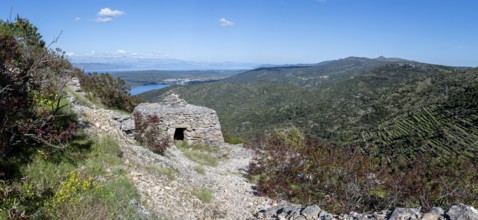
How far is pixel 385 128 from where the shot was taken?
31.7 m

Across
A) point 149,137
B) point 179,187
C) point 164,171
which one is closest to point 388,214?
point 179,187

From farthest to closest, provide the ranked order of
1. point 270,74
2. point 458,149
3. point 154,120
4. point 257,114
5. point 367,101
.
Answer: point 270,74 < point 257,114 < point 367,101 < point 458,149 < point 154,120

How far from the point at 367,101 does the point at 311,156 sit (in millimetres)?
40448

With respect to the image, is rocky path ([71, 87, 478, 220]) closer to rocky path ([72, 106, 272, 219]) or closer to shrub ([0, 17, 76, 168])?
rocky path ([72, 106, 272, 219])

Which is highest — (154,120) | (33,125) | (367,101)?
→ (33,125)

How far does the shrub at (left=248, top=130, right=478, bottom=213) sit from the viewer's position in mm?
8367

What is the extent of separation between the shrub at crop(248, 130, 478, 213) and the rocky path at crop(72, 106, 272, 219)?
0.98 meters

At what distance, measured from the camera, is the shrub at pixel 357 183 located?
Answer: 329 inches

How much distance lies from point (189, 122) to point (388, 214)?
10871 mm

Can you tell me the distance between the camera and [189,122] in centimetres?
1527

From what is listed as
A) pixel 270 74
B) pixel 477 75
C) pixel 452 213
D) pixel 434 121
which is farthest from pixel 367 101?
pixel 270 74

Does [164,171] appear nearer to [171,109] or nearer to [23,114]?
[23,114]

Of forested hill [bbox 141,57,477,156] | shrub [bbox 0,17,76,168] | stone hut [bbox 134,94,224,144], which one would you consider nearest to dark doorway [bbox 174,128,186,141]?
stone hut [bbox 134,94,224,144]

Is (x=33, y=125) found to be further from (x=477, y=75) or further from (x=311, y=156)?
(x=477, y=75)
